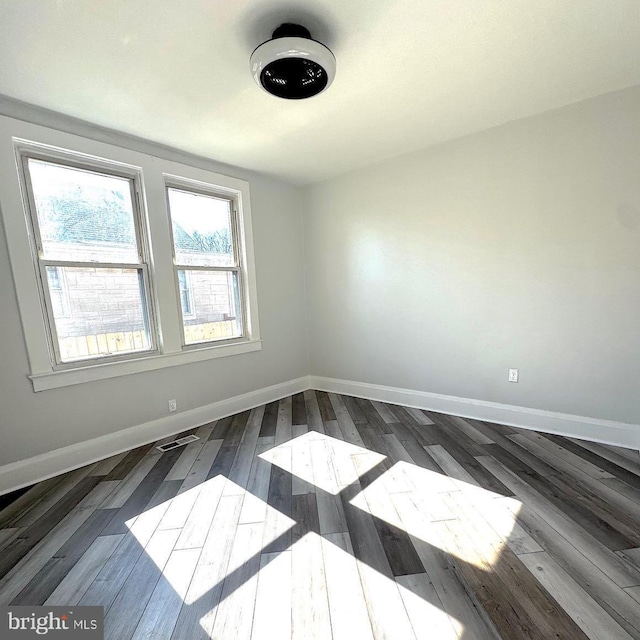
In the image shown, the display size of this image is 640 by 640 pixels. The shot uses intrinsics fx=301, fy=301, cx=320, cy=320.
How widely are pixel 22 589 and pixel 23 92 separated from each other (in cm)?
275

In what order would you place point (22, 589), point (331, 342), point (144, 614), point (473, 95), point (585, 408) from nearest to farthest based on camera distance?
point (144, 614) → point (22, 589) → point (473, 95) → point (585, 408) → point (331, 342)

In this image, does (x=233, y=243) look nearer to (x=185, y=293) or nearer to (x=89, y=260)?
(x=185, y=293)

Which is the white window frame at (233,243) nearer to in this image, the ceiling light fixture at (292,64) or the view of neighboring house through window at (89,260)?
the view of neighboring house through window at (89,260)

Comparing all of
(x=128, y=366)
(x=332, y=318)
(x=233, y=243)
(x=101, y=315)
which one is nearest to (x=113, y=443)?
(x=128, y=366)

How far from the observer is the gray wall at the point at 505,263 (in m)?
2.25

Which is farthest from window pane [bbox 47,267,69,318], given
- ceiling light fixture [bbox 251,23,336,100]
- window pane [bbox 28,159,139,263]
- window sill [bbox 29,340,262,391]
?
ceiling light fixture [bbox 251,23,336,100]

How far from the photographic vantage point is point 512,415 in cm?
274

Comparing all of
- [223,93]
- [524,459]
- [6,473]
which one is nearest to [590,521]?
[524,459]

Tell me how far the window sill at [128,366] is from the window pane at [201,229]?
2.94ft

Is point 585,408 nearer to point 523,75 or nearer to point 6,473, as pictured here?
point 523,75

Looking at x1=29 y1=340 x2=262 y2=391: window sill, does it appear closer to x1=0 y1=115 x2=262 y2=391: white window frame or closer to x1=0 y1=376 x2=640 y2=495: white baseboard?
x1=0 y1=115 x2=262 y2=391: white window frame

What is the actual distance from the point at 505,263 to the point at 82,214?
354cm

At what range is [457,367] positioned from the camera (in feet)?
9.84

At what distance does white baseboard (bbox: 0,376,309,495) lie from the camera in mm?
2078
